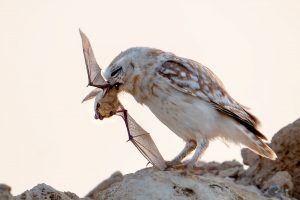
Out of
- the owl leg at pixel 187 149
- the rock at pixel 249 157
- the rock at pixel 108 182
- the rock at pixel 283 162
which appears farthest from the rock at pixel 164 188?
the rock at pixel 108 182

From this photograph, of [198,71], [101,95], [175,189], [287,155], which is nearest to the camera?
[175,189]

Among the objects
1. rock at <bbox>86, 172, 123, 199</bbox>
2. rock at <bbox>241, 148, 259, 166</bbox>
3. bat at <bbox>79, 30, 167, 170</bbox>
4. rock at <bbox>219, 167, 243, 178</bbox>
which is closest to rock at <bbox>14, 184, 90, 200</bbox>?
bat at <bbox>79, 30, 167, 170</bbox>

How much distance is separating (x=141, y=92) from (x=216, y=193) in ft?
5.85

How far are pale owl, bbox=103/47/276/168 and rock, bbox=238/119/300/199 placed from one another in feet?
7.10

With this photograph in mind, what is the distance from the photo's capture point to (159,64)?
11625 mm

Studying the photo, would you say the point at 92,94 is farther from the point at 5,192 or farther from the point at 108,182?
the point at 108,182

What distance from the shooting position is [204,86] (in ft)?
38.7

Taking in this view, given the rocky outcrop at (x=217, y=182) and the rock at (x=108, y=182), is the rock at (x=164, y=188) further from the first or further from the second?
the rock at (x=108, y=182)

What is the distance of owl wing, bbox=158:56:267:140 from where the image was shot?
37.9ft

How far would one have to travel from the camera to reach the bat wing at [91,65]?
37.0 ft

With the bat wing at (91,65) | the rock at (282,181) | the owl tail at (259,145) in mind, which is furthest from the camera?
the rock at (282,181)

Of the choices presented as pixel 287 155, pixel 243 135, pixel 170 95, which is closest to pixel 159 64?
pixel 170 95

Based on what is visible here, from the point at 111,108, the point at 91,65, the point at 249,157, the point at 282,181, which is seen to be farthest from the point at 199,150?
the point at 249,157

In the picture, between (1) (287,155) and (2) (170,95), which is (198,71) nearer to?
(2) (170,95)
